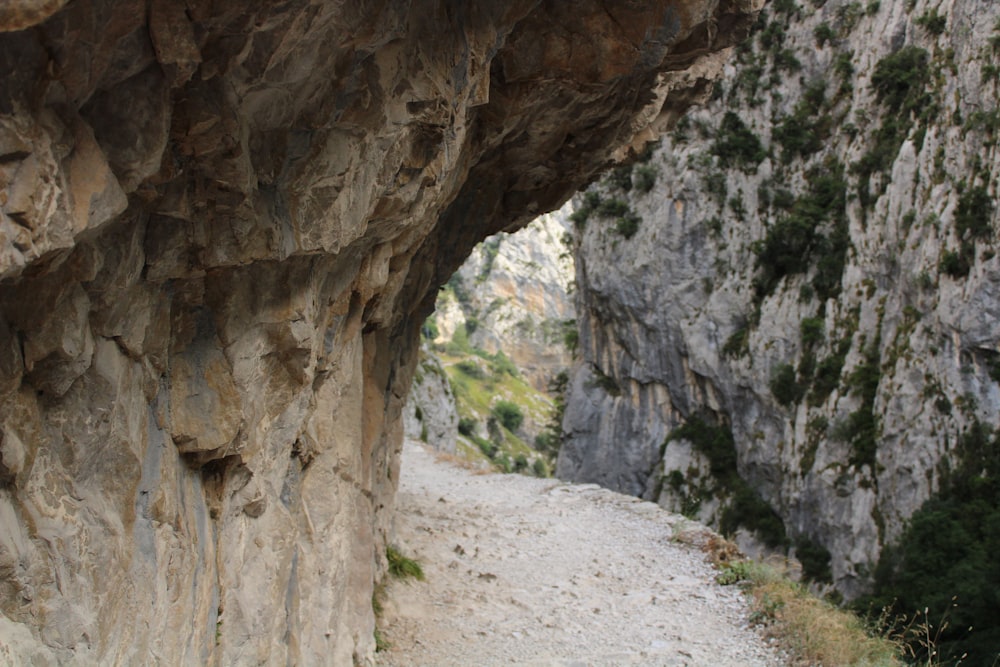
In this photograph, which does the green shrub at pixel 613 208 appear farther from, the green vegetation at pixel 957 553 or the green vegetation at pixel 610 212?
the green vegetation at pixel 957 553

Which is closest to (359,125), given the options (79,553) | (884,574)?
(79,553)

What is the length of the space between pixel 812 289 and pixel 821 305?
3.02 feet

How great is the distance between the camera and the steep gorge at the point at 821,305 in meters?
25.9

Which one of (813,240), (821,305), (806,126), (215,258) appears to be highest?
(806,126)

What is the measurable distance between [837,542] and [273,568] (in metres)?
28.1

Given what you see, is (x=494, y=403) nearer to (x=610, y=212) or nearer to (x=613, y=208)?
(x=610, y=212)

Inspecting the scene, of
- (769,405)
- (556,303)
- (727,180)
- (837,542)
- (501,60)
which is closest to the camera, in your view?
(501,60)

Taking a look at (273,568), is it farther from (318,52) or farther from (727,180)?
(727,180)

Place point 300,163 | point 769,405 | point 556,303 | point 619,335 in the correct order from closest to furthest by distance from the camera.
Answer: point 300,163
point 769,405
point 619,335
point 556,303

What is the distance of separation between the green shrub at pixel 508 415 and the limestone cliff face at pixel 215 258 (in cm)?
8780

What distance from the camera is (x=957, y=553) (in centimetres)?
2259

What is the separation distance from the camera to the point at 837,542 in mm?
29266

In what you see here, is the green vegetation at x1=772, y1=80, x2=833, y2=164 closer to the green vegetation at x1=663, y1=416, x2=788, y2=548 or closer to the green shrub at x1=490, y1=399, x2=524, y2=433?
the green vegetation at x1=663, y1=416, x2=788, y2=548

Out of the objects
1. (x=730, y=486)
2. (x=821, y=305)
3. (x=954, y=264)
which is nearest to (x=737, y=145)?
(x=821, y=305)
